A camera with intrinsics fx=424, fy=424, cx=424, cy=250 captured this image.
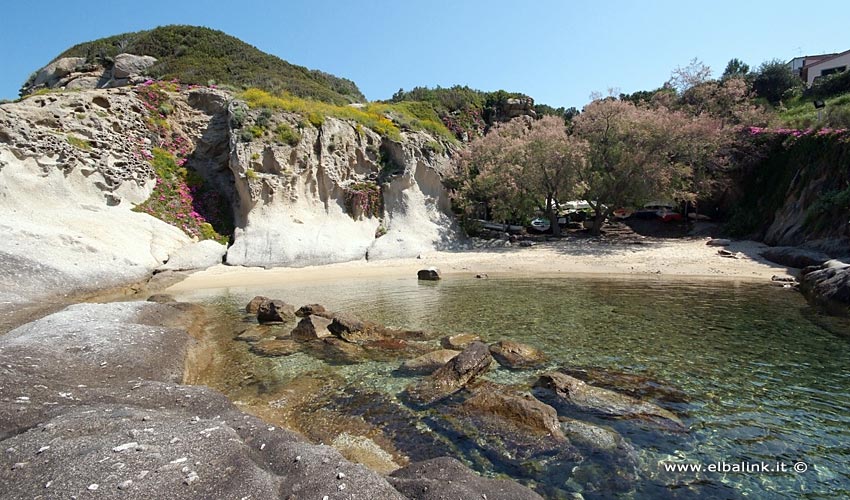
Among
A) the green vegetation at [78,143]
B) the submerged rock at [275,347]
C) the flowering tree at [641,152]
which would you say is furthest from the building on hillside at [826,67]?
the green vegetation at [78,143]

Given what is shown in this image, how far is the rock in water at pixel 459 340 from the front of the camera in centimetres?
1091

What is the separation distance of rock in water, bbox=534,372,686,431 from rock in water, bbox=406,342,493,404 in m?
1.24

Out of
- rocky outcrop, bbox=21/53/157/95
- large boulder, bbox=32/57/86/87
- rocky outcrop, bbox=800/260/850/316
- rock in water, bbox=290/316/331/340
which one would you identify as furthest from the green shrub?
large boulder, bbox=32/57/86/87

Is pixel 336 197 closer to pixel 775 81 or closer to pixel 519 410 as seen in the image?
pixel 519 410

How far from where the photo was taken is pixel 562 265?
80.1 ft

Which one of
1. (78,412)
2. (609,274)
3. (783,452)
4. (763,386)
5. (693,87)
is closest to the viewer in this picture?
(78,412)

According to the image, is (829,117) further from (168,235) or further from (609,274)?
(168,235)

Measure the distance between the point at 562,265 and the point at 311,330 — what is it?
A: 1674cm

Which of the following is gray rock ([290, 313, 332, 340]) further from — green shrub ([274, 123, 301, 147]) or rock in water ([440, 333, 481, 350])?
green shrub ([274, 123, 301, 147])

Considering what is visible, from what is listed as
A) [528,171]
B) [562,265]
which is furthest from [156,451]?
[528,171]

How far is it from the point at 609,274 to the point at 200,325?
1899cm

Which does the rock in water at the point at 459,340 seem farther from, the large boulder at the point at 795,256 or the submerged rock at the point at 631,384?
the large boulder at the point at 795,256

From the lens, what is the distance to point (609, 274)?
72.9 feet

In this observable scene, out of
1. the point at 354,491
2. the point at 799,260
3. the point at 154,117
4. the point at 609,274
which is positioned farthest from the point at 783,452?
Result: the point at 154,117
